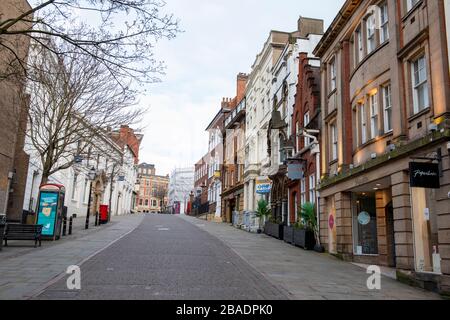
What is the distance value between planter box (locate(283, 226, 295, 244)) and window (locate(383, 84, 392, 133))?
29.9 ft

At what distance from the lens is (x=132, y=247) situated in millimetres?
16469

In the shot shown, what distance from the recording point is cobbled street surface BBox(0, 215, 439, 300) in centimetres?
834

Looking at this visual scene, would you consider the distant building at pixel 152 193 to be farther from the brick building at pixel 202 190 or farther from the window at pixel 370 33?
the window at pixel 370 33

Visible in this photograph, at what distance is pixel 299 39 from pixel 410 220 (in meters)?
17.6

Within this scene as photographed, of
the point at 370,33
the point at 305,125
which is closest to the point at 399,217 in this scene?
the point at 370,33

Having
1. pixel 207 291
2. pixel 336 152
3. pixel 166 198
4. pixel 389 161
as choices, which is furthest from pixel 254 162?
pixel 166 198

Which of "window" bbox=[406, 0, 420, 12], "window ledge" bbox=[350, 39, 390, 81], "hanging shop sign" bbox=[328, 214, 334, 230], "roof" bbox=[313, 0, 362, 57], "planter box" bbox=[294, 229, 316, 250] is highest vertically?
"roof" bbox=[313, 0, 362, 57]

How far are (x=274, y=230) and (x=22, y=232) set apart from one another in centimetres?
1509

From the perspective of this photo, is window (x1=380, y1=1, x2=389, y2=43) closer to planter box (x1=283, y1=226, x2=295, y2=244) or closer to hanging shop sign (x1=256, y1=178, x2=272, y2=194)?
planter box (x1=283, y1=226, x2=295, y2=244)

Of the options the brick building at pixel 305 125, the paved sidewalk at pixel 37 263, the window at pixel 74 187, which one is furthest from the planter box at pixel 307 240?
the window at pixel 74 187

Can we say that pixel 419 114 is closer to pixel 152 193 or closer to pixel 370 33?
pixel 370 33

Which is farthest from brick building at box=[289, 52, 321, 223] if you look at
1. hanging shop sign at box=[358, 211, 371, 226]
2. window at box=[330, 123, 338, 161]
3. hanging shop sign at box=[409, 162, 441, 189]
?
hanging shop sign at box=[409, 162, 441, 189]

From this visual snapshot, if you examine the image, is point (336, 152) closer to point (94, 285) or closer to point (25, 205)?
point (94, 285)

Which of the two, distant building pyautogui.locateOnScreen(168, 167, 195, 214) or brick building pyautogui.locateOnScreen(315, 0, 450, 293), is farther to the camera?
distant building pyautogui.locateOnScreen(168, 167, 195, 214)
